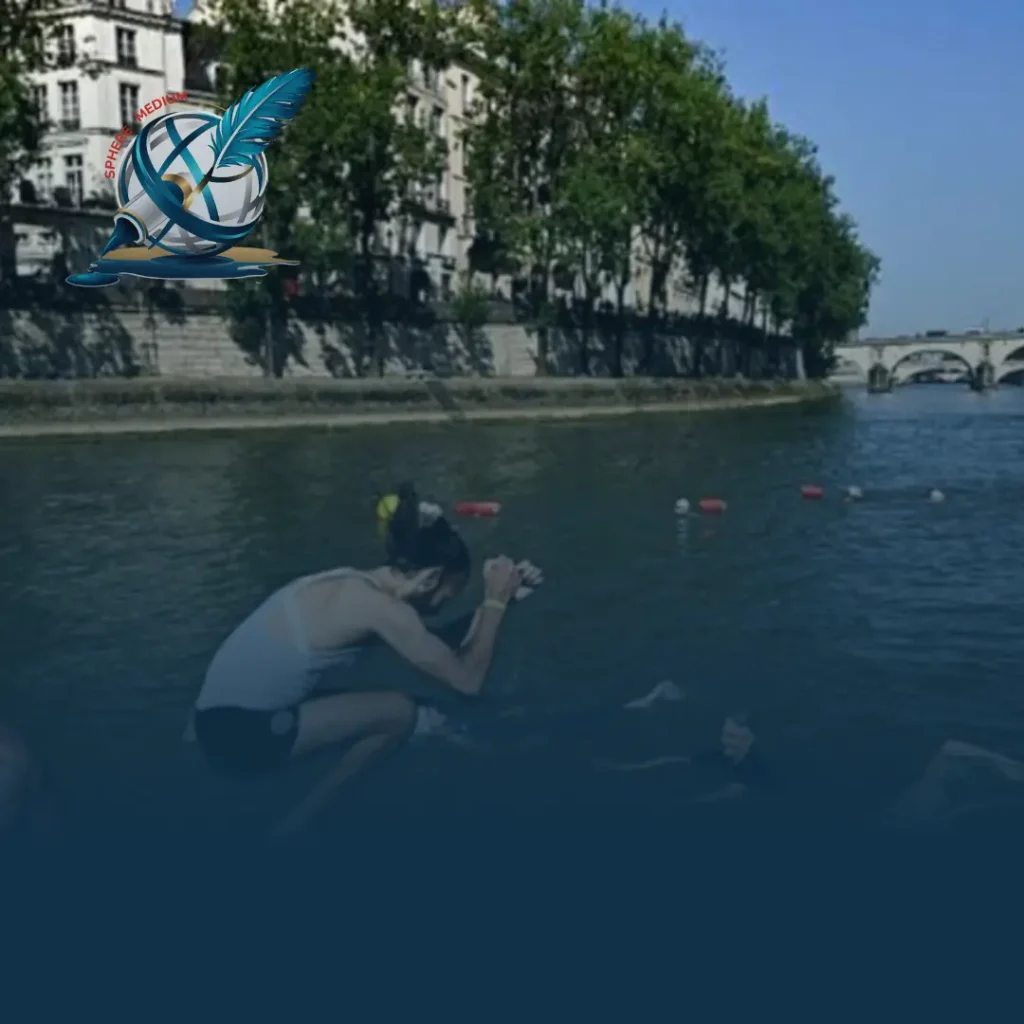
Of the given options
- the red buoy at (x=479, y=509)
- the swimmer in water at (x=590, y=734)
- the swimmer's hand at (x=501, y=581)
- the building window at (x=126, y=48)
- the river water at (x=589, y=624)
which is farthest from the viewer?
the building window at (x=126, y=48)

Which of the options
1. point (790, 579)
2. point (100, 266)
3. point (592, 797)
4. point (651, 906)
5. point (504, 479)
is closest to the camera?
point (651, 906)

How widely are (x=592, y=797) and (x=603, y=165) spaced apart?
60397 millimetres

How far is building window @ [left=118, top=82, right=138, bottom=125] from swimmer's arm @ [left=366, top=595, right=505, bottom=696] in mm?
67778

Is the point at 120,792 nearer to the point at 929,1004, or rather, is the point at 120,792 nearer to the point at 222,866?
the point at 222,866

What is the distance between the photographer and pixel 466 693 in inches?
308

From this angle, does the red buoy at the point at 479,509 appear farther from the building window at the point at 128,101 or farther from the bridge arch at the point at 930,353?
the bridge arch at the point at 930,353

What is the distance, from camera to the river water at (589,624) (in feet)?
29.2

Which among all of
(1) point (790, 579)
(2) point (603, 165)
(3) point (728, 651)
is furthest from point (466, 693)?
(2) point (603, 165)

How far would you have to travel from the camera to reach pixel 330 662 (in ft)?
24.4

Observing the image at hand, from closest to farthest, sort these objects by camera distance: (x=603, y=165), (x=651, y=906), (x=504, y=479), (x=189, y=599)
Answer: (x=651, y=906) → (x=189, y=599) → (x=504, y=479) → (x=603, y=165)

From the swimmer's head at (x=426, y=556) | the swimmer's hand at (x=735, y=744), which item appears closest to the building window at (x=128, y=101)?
the swimmer's hand at (x=735, y=744)

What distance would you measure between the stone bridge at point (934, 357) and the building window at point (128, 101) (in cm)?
9738

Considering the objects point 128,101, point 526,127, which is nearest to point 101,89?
point 128,101

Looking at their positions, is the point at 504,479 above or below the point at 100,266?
below
